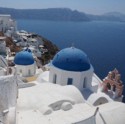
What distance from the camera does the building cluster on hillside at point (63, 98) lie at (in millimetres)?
13406

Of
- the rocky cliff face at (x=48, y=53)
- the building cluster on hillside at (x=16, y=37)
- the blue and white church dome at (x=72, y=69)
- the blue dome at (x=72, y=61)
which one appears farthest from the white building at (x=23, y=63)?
the building cluster on hillside at (x=16, y=37)

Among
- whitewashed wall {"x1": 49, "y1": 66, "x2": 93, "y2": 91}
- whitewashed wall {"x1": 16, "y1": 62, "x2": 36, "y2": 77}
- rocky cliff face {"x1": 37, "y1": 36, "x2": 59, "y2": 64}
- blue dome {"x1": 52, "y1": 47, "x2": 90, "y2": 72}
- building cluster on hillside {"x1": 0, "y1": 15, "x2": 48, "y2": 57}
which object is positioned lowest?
rocky cliff face {"x1": 37, "y1": 36, "x2": 59, "y2": 64}

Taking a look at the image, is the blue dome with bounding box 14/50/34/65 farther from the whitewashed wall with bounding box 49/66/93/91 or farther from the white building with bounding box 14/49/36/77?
the whitewashed wall with bounding box 49/66/93/91

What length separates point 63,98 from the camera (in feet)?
50.2

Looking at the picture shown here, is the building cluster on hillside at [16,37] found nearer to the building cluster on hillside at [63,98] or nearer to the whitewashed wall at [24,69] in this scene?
the whitewashed wall at [24,69]

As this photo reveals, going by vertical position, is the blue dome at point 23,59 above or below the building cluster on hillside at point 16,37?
above

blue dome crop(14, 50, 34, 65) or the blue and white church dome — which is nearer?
the blue and white church dome

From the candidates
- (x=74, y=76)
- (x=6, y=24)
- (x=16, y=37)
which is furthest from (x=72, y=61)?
(x=6, y=24)

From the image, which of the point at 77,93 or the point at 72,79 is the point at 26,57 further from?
the point at 77,93

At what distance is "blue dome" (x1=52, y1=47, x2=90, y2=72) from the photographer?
1866cm

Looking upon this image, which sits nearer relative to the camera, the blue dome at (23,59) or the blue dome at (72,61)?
the blue dome at (72,61)

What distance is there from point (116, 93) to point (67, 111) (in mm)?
7144

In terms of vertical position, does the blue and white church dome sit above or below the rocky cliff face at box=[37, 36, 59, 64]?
above

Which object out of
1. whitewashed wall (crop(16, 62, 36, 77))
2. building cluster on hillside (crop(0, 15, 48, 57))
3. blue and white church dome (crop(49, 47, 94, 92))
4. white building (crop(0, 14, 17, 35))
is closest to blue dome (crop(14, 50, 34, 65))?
whitewashed wall (crop(16, 62, 36, 77))
